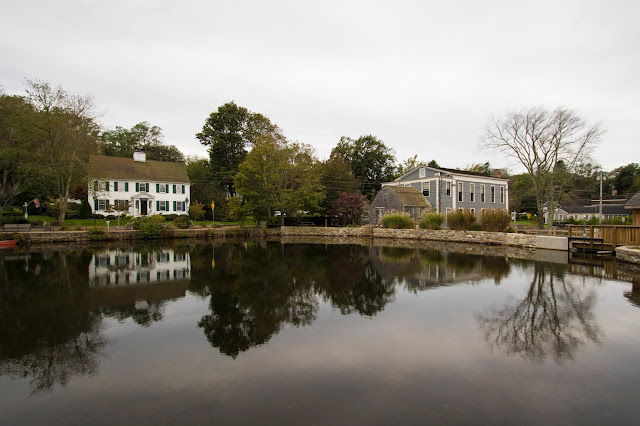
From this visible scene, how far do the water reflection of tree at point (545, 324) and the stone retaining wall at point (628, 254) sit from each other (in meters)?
7.43

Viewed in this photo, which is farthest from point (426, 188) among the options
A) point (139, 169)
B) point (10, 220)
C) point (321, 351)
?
point (10, 220)

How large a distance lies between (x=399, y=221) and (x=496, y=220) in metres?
7.44

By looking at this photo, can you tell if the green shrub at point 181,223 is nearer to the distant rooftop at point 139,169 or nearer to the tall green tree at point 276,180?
the tall green tree at point 276,180

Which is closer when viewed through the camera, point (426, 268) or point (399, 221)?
point (426, 268)

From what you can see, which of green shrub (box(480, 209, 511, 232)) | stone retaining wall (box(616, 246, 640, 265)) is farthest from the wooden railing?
green shrub (box(480, 209, 511, 232))

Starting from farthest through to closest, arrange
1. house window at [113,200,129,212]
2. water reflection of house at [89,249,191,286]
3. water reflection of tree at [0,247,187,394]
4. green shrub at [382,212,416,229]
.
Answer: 1. house window at [113,200,129,212]
2. green shrub at [382,212,416,229]
3. water reflection of house at [89,249,191,286]
4. water reflection of tree at [0,247,187,394]

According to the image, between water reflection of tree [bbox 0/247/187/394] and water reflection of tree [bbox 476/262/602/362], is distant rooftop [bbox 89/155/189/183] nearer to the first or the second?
water reflection of tree [bbox 0/247/187/394]

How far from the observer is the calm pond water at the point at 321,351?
412 cm

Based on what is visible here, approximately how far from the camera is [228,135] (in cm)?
4431

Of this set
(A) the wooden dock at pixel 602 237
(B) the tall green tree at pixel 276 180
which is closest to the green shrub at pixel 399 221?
(B) the tall green tree at pixel 276 180

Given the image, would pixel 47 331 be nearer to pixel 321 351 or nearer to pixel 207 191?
pixel 321 351

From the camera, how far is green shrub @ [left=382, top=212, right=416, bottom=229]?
28.3 metres

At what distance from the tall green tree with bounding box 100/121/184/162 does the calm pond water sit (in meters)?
45.0

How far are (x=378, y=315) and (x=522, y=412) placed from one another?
3.97 meters
